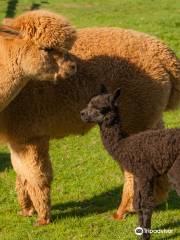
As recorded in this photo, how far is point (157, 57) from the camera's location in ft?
20.6

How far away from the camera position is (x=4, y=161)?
324 inches

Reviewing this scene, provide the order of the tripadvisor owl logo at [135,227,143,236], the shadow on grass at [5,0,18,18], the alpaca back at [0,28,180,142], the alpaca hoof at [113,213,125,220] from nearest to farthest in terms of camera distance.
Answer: the tripadvisor owl logo at [135,227,143,236]
the alpaca back at [0,28,180,142]
the alpaca hoof at [113,213,125,220]
the shadow on grass at [5,0,18,18]

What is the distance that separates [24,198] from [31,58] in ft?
5.93

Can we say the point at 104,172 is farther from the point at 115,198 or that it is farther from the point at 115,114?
the point at 115,114

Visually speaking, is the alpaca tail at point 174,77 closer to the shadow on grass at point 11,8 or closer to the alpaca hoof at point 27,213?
the alpaca hoof at point 27,213

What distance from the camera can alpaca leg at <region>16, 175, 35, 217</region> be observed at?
20.7ft

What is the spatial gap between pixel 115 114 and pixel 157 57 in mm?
1243

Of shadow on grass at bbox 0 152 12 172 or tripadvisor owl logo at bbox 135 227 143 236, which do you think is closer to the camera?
tripadvisor owl logo at bbox 135 227 143 236

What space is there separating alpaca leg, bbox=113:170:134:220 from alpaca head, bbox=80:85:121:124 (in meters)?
1.10

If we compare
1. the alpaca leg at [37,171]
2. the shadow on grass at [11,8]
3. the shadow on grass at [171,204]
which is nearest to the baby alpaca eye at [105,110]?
the alpaca leg at [37,171]

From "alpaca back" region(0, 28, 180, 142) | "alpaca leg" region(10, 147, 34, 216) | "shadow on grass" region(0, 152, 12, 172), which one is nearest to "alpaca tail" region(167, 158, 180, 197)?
"alpaca back" region(0, 28, 180, 142)

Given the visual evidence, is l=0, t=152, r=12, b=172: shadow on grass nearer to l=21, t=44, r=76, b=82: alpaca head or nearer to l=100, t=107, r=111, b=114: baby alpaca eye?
l=21, t=44, r=76, b=82: alpaca head

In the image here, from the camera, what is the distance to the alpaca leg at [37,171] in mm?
5879

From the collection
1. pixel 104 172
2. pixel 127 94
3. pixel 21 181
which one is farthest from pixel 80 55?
pixel 104 172
